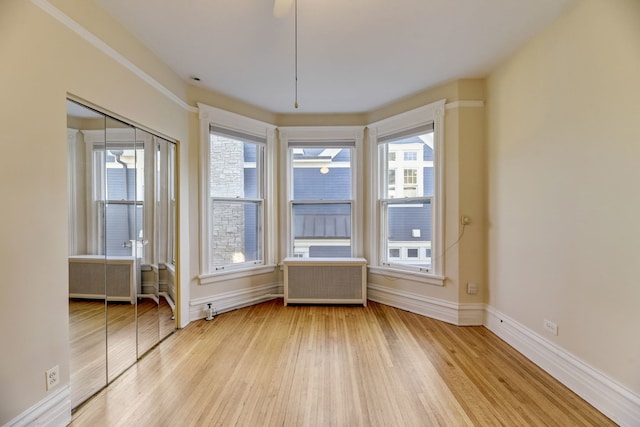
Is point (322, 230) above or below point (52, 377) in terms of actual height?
above

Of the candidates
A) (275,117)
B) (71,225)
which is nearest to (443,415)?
(71,225)

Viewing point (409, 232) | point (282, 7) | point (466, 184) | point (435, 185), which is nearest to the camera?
point (282, 7)

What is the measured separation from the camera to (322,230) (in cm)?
409

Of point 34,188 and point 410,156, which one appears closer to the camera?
point 34,188

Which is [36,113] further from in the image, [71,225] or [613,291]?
[613,291]

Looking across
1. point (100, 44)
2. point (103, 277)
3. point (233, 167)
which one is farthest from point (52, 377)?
point (233, 167)

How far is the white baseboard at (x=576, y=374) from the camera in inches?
62.8

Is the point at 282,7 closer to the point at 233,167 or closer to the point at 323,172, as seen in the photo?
the point at 233,167

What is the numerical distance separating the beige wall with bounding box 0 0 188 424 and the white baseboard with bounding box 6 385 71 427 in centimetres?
4

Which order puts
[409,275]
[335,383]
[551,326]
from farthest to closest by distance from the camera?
[409,275], [551,326], [335,383]

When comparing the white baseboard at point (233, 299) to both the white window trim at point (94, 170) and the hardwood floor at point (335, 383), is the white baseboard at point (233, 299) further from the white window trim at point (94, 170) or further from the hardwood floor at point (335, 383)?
the white window trim at point (94, 170)

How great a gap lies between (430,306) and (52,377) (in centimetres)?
337

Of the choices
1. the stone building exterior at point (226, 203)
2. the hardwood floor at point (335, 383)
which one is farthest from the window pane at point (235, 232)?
the hardwood floor at point (335, 383)

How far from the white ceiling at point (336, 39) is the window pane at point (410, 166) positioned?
2.17 feet
